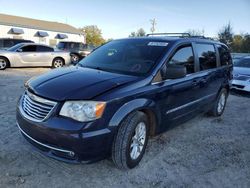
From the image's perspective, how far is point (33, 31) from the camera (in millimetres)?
36375

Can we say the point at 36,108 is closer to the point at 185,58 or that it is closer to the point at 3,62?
the point at 185,58

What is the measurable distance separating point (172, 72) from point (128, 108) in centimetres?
96

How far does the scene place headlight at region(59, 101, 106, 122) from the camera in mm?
Answer: 2842

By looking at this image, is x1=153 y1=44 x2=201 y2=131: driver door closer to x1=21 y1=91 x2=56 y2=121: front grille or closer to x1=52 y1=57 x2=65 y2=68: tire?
x1=21 y1=91 x2=56 y2=121: front grille

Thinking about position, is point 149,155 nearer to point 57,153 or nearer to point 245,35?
point 57,153

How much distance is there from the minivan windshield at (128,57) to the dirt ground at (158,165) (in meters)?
1.31

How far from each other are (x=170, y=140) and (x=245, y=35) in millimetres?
33590

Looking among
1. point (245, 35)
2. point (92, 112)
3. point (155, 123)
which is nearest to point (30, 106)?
point (92, 112)

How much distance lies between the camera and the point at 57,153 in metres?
2.93

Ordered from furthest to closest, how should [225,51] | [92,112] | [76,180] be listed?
1. [225,51]
2. [76,180]
3. [92,112]

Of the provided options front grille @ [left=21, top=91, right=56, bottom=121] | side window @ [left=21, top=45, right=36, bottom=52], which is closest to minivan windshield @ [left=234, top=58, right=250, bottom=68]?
front grille @ [left=21, top=91, right=56, bottom=121]

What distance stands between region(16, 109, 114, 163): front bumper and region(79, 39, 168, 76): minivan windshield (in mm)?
1139

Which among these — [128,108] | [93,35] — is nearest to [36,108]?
[128,108]

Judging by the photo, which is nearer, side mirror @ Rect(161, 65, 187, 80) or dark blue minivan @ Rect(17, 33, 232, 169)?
dark blue minivan @ Rect(17, 33, 232, 169)
